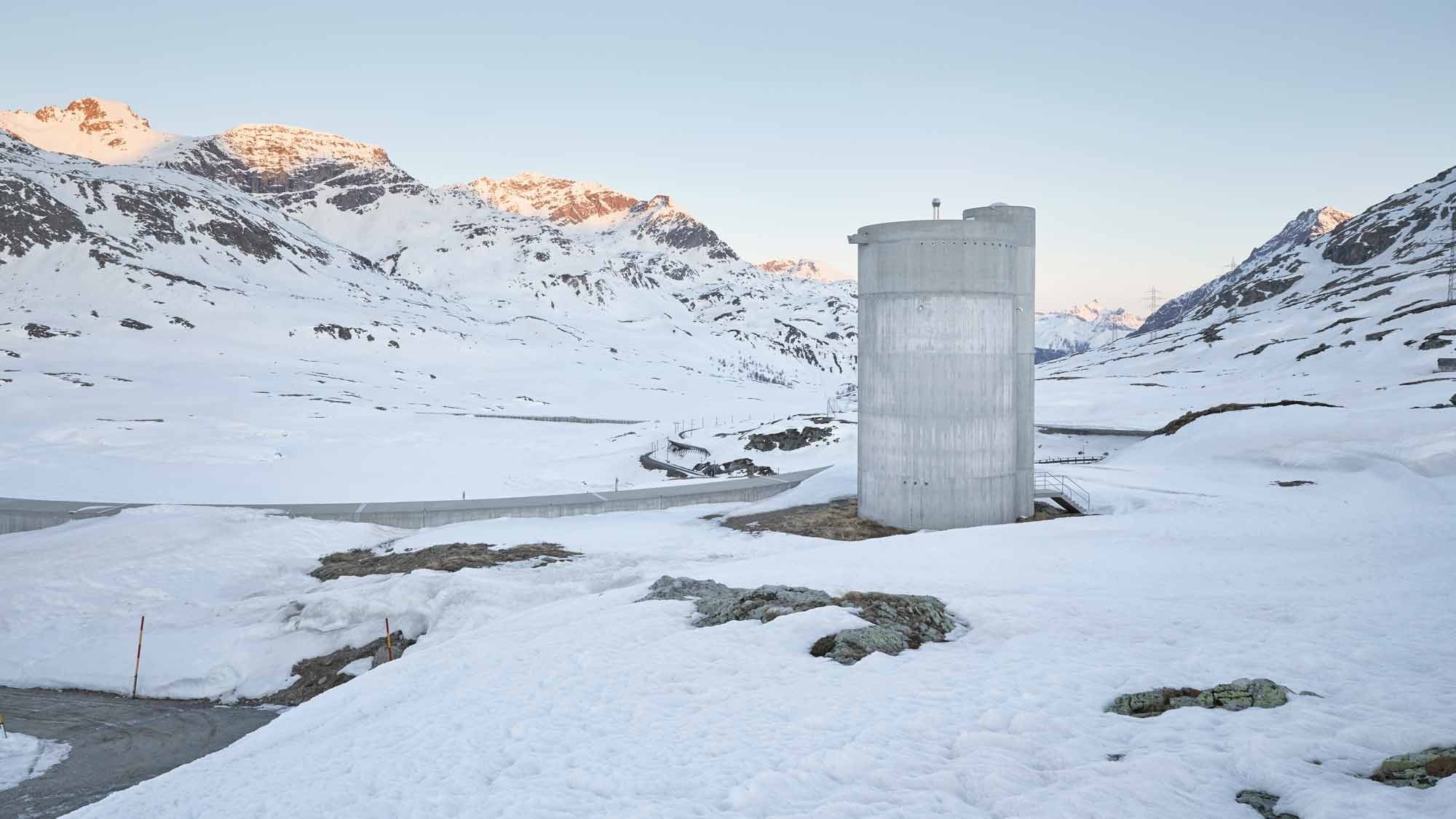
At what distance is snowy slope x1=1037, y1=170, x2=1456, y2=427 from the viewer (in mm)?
68000

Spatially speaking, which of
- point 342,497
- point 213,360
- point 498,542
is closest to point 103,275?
point 213,360

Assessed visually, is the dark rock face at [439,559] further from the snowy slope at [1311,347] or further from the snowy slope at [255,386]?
the snowy slope at [1311,347]

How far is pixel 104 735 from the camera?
17031 mm

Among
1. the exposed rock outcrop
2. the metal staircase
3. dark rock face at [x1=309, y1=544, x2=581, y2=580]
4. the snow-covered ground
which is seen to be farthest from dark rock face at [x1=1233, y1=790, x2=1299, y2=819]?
the metal staircase

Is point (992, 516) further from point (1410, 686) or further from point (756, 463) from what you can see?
point (756, 463)

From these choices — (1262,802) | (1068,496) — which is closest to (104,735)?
(1262,802)

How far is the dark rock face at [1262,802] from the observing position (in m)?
7.61

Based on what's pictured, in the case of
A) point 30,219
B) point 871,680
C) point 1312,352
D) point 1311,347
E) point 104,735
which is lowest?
point 104,735

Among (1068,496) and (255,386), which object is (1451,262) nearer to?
(1068,496)

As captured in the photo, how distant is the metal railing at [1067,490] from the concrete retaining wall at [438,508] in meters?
12.4

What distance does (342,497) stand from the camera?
151ft

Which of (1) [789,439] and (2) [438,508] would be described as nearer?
(2) [438,508]

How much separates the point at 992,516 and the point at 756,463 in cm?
3365

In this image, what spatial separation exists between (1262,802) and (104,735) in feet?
65.5
